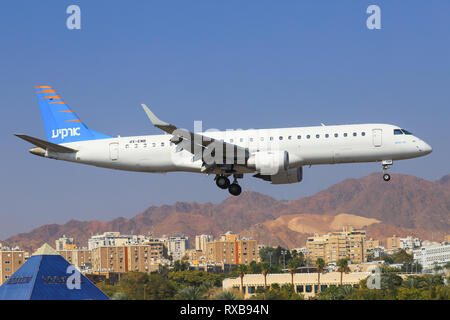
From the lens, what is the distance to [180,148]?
4812 centimetres

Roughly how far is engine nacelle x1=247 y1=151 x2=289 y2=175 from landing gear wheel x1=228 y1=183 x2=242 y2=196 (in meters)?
3.49

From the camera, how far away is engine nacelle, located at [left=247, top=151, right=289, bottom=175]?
45.6 metres

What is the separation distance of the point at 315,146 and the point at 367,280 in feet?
237

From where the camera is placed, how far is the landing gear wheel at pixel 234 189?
163ft

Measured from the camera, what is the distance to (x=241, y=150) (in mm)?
46594

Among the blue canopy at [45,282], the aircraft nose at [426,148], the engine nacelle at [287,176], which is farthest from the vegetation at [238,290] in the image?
the aircraft nose at [426,148]

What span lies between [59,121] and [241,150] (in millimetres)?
17576

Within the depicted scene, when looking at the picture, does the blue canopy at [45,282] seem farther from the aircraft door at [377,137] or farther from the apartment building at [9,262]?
the aircraft door at [377,137]

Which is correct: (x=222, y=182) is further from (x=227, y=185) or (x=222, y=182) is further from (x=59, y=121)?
(x=59, y=121)

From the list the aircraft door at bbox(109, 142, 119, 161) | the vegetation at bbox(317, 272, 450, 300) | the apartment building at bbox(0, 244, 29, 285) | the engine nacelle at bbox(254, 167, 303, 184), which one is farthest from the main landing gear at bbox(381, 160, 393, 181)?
the apartment building at bbox(0, 244, 29, 285)

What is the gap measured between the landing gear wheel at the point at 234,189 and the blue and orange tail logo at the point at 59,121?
35.2 ft

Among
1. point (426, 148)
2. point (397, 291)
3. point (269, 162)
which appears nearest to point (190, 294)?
point (269, 162)
